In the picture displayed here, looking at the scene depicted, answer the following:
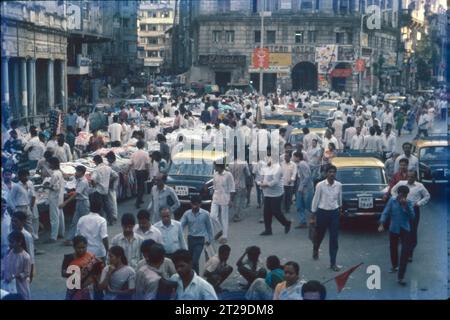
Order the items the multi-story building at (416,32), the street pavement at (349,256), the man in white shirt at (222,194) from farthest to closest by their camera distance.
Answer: the multi-story building at (416,32) < the man in white shirt at (222,194) < the street pavement at (349,256)

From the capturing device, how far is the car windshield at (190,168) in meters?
16.5

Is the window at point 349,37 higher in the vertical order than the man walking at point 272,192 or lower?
higher

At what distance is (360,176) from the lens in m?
15.4

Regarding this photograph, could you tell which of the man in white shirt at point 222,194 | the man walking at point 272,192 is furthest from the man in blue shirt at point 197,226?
the man walking at point 272,192

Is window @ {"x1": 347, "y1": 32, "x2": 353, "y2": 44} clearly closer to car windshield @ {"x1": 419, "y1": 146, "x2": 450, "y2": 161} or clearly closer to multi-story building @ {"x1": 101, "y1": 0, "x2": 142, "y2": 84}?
multi-story building @ {"x1": 101, "y1": 0, "x2": 142, "y2": 84}

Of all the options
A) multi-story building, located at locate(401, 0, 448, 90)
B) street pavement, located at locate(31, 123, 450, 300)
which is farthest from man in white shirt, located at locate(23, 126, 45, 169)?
multi-story building, located at locate(401, 0, 448, 90)

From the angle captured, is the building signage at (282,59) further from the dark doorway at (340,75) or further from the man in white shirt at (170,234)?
the man in white shirt at (170,234)

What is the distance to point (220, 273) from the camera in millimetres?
9625

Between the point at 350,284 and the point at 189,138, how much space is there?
10.9 meters

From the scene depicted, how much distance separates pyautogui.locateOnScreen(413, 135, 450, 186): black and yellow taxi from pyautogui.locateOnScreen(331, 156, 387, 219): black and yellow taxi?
1.88 metres

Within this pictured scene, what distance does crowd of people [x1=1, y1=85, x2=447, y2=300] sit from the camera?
7777 mm

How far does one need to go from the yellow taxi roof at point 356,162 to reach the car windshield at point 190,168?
277 centimetres

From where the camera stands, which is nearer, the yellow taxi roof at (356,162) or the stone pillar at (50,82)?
the yellow taxi roof at (356,162)
